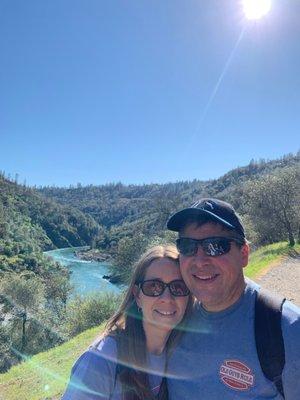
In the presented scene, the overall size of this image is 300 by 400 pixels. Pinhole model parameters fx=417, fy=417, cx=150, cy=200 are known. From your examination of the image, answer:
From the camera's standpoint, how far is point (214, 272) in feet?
9.23

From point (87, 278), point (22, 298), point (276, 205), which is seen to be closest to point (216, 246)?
point (276, 205)

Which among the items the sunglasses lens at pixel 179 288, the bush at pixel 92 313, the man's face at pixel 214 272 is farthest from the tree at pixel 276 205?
the man's face at pixel 214 272

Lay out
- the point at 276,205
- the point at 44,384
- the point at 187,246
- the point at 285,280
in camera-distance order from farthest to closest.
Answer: the point at 276,205 → the point at 285,280 → the point at 44,384 → the point at 187,246

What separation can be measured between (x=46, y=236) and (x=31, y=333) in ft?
493

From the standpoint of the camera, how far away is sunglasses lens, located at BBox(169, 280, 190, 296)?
3.11 meters

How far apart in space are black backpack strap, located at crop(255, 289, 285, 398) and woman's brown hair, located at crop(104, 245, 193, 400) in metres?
0.68

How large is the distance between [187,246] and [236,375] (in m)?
0.88

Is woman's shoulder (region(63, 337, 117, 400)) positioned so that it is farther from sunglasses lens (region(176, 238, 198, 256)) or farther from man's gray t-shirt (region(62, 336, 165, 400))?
sunglasses lens (region(176, 238, 198, 256))

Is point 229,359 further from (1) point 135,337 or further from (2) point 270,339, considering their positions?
(1) point 135,337

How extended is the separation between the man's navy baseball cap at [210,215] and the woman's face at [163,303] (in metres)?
0.44

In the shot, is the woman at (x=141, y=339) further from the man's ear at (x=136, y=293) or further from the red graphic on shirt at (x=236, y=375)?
the red graphic on shirt at (x=236, y=375)

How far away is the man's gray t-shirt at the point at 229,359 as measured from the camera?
2.26 m

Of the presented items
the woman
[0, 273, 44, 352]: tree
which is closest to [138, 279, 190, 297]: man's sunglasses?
the woman

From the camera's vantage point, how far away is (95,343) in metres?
2.61
